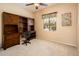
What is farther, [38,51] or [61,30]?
[61,30]

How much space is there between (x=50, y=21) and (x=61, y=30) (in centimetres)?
103

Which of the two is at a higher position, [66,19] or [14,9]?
[14,9]

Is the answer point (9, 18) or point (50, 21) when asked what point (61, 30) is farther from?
point (9, 18)

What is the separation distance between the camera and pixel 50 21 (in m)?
5.19

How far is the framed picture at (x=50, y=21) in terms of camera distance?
4.94m

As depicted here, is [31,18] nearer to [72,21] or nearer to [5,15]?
[5,15]

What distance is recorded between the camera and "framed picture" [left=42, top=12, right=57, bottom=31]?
494 cm

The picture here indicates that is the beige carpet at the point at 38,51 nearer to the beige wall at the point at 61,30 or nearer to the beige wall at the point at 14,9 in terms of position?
the beige wall at the point at 61,30

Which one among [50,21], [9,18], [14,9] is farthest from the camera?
[50,21]

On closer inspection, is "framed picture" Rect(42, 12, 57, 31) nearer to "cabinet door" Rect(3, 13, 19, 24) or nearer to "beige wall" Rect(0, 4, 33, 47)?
"beige wall" Rect(0, 4, 33, 47)

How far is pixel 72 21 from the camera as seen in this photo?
3.98 metres

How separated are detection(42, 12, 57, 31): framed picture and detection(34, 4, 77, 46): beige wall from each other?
227 mm

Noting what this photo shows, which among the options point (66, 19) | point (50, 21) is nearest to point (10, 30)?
point (50, 21)

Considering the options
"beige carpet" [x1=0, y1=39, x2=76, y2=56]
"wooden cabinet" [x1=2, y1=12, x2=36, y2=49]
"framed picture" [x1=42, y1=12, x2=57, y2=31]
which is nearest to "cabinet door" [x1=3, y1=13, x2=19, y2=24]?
"wooden cabinet" [x1=2, y1=12, x2=36, y2=49]
